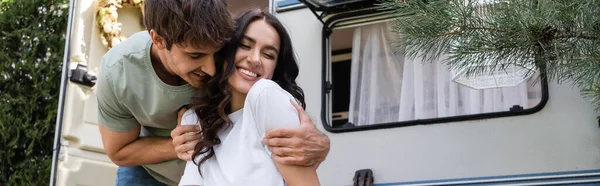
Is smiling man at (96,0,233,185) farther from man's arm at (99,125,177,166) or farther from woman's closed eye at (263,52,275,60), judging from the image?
woman's closed eye at (263,52,275,60)

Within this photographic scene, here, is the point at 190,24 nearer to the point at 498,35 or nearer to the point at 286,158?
the point at 286,158

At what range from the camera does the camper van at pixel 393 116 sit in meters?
5.02

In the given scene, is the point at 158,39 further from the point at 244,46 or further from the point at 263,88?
the point at 263,88

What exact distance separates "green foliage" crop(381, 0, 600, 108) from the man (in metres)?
1.01

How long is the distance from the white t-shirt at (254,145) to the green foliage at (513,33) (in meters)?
1.16

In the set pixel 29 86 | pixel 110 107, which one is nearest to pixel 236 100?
pixel 110 107

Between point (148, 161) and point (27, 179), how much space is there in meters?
3.34

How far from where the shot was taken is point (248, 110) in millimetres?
2336

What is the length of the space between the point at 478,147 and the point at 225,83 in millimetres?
2956

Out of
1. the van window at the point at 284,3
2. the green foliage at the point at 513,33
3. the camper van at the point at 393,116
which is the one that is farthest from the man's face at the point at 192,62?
the van window at the point at 284,3

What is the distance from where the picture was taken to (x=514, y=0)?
3223 millimetres

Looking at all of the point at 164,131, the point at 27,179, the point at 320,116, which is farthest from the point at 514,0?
the point at 27,179

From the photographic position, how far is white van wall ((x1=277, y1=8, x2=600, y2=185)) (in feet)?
16.3

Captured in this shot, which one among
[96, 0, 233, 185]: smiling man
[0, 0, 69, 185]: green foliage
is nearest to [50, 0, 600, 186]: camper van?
[0, 0, 69, 185]: green foliage
